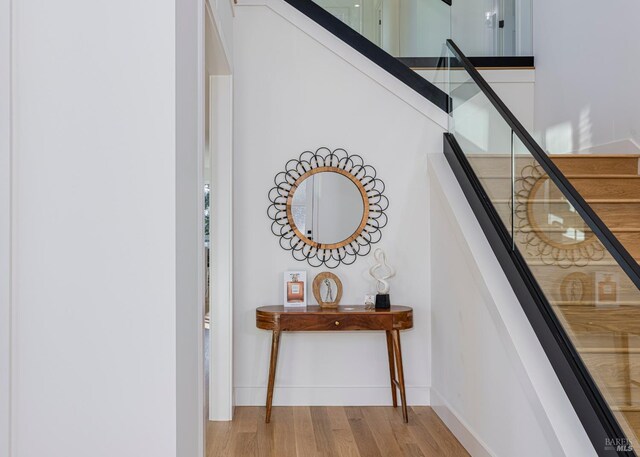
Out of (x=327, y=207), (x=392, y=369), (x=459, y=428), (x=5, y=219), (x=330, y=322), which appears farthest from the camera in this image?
(x=327, y=207)

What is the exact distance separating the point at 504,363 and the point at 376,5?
336 cm

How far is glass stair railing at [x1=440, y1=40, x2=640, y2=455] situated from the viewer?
79.4 inches

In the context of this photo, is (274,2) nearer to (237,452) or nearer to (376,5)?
(376,5)

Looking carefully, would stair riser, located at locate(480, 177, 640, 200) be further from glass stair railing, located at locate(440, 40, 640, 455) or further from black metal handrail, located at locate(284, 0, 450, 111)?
black metal handrail, located at locate(284, 0, 450, 111)

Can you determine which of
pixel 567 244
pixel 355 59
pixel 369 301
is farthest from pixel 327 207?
pixel 567 244

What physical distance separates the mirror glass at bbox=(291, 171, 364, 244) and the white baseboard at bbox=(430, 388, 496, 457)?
49.5 inches

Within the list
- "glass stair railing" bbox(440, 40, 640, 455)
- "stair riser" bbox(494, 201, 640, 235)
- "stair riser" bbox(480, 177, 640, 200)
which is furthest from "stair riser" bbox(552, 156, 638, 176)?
"glass stair railing" bbox(440, 40, 640, 455)

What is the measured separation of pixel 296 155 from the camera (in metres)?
4.27

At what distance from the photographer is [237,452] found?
10.7ft

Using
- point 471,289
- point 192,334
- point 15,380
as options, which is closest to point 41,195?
point 15,380

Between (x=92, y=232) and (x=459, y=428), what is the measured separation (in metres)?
2.46

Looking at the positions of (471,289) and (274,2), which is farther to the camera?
(274,2)

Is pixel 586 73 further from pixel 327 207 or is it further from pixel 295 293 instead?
pixel 295 293

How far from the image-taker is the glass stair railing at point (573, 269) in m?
2.02
